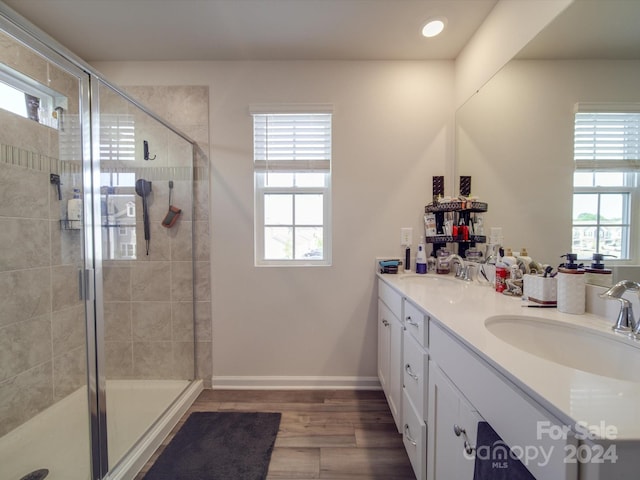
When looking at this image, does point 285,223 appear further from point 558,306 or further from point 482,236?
point 558,306

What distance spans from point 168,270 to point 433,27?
7.96 ft

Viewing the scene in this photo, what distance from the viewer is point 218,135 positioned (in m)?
1.92

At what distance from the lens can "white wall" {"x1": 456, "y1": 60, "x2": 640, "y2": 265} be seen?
966 millimetres

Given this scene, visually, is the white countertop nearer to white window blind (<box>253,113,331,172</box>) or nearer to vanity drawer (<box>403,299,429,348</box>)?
vanity drawer (<box>403,299,429,348</box>)

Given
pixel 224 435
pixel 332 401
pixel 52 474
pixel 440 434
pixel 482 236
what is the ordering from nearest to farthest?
pixel 440 434
pixel 52 474
pixel 224 435
pixel 482 236
pixel 332 401

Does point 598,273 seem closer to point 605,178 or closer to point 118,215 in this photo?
point 605,178

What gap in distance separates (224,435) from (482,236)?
6.61ft

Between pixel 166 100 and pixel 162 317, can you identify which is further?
pixel 166 100

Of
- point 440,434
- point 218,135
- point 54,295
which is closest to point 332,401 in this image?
point 440,434

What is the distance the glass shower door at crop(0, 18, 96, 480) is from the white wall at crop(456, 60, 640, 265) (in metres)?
2.14

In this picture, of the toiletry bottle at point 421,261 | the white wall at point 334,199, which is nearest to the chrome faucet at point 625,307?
the toiletry bottle at point 421,261

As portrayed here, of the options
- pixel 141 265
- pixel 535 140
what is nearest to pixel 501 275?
pixel 535 140

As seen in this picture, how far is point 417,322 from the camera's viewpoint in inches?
44.1

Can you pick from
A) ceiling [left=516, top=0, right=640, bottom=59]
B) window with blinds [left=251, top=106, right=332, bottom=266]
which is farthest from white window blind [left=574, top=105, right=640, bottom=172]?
window with blinds [left=251, top=106, right=332, bottom=266]
